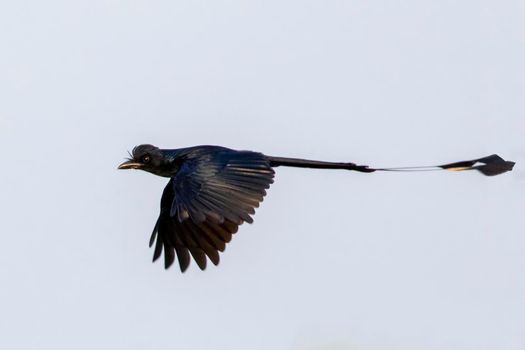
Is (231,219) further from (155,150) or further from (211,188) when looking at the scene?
(155,150)

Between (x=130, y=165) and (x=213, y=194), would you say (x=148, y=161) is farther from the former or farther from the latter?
(x=213, y=194)

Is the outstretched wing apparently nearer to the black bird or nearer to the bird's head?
the black bird

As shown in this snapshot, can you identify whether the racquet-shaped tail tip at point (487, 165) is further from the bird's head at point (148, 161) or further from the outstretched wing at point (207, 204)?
the bird's head at point (148, 161)

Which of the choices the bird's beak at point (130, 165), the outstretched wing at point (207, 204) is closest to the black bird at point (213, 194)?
the outstretched wing at point (207, 204)

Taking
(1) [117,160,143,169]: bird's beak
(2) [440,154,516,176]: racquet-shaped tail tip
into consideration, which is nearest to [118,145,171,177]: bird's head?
(1) [117,160,143,169]: bird's beak

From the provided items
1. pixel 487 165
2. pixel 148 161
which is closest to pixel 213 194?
pixel 148 161

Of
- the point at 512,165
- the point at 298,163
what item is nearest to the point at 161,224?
the point at 298,163
